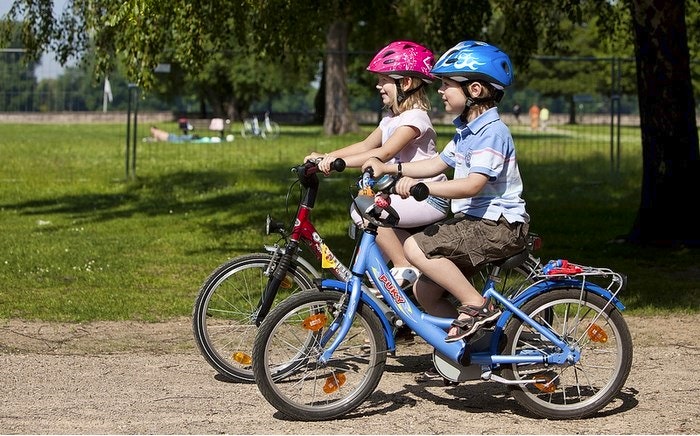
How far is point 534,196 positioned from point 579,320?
43.3 feet

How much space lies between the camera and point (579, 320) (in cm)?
609

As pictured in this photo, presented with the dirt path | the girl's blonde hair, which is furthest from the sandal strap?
the girl's blonde hair

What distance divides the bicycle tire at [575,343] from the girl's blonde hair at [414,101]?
1310 millimetres

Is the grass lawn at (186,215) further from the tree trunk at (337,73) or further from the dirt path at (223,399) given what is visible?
the tree trunk at (337,73)

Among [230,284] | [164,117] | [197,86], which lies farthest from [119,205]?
[197,86]

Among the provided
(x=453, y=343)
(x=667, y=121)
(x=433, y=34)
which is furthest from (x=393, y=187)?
(x=433, y=34)

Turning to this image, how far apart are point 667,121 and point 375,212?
23.6 feet

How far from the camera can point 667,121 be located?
12.6m

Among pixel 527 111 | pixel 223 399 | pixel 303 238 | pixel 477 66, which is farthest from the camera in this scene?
pixel 527 111

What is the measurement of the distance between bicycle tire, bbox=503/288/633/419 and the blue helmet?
1018mm

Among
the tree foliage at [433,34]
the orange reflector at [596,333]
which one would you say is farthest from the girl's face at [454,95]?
the tree foliage at [433,34]

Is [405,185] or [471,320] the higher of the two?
[405,185]

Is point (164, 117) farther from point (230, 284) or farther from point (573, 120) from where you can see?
point (230, 284)

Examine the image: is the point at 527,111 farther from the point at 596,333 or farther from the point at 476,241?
the point at 476,241
